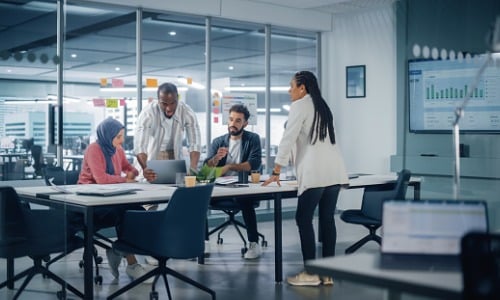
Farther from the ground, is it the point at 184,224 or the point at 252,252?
the point at 184,224

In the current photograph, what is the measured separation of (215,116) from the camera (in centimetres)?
827

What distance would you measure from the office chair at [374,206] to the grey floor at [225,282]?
584mm

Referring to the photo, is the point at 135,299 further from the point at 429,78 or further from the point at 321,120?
the point at 429,78

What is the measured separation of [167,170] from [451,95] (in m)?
2.93

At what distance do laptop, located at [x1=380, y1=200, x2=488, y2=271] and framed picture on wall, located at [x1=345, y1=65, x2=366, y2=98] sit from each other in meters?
6.50

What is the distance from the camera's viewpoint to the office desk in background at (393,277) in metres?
1.98

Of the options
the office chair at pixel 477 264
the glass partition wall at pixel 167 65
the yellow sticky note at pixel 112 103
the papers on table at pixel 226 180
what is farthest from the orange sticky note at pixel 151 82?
the office chair at pixel 477 264

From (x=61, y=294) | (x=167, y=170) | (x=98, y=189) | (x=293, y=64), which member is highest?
(x=293, y=64)

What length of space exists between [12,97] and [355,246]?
3198 millimetres

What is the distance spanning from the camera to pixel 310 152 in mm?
4785

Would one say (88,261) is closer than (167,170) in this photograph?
Answer: Yes

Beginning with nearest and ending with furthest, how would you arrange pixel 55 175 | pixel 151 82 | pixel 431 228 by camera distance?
pixel 431 228 < pixel 55 175 < pixel 151 82

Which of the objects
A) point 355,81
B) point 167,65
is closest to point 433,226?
point 167,65

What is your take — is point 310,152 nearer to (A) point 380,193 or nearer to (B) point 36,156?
(A) point 380,193
